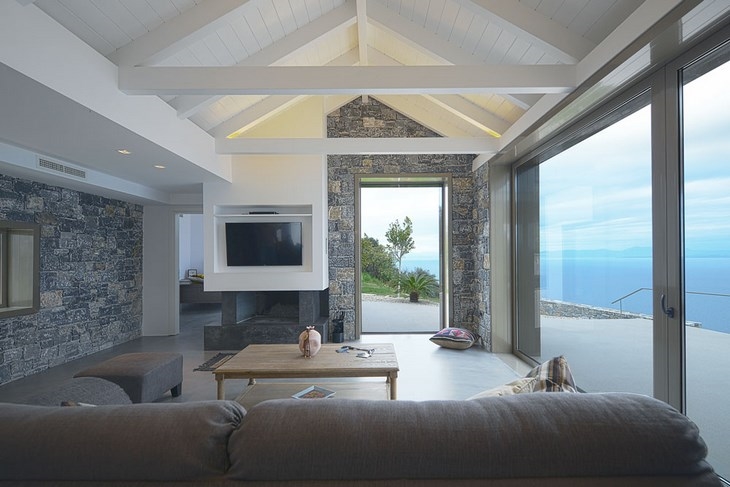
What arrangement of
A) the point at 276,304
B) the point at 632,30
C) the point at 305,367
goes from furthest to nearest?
the point at 276,304 < the point at 305,367 < the point at 632,30

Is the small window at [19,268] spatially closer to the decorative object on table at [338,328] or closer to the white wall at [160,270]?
the white wall at [160,270]

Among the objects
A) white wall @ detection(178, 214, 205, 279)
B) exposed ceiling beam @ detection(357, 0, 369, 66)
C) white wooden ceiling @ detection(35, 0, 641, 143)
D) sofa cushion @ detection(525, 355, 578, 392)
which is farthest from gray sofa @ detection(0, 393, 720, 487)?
white wall @ detection(178, 214, 205, 279)

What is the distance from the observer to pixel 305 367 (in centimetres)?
301

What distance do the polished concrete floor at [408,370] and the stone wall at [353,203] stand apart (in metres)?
0.81

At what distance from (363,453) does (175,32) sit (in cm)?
301

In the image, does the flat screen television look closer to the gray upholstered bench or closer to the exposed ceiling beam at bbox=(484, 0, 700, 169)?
the gray upholstered bench

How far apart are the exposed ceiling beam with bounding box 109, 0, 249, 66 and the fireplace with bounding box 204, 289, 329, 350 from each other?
11.1ft

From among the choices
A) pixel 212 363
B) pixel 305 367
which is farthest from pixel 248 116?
pixel 305 367

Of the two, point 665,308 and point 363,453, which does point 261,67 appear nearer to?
point 363,453

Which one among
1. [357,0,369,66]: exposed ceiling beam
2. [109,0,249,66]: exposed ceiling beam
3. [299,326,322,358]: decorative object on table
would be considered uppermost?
[357,0,369,66]: exposed ceiling beam

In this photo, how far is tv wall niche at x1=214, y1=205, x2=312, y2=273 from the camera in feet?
18.0

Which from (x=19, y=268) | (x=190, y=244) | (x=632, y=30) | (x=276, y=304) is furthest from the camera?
Result: (x=190, y=244)

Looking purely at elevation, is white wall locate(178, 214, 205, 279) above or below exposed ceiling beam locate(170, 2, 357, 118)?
below

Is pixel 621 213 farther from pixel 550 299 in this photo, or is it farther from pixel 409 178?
pixel 409 178
